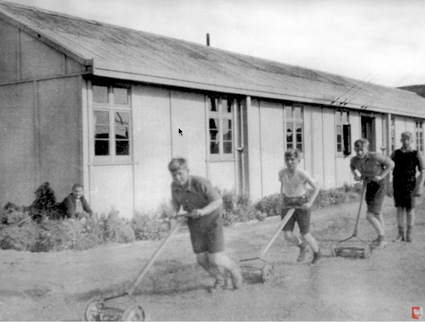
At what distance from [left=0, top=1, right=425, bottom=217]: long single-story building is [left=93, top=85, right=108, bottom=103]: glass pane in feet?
0.06

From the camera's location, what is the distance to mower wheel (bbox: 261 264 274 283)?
18.5 feet

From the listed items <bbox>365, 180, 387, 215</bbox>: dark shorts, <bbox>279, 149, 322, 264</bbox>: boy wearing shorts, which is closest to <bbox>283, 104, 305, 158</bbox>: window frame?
<bbox>365, 180, 387, 215</bbox>: dark shorts

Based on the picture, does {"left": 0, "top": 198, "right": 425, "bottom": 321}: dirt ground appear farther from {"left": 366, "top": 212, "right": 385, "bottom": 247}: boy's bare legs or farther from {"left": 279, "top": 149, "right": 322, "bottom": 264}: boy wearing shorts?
{"left": 279, "top": 149, "right": 322, "bottom": 264}: boy wearing shorts

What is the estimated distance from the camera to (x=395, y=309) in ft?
15.5

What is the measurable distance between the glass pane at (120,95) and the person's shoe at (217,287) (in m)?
5.19

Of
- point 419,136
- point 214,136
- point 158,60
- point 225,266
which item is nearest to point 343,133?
point 214,136

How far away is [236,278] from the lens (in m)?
5.43

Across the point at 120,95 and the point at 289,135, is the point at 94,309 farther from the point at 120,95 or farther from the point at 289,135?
the point at 289,135

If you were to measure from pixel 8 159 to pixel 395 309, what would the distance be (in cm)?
814

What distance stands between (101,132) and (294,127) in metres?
6.79

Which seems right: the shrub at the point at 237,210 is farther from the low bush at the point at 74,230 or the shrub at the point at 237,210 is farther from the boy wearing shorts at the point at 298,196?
the boy wearing shorts at the point at 298,196

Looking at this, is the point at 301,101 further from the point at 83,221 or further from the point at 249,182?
the point at 83,221

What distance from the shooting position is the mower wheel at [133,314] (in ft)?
13.4

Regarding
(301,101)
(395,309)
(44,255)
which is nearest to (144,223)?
(44,255)
